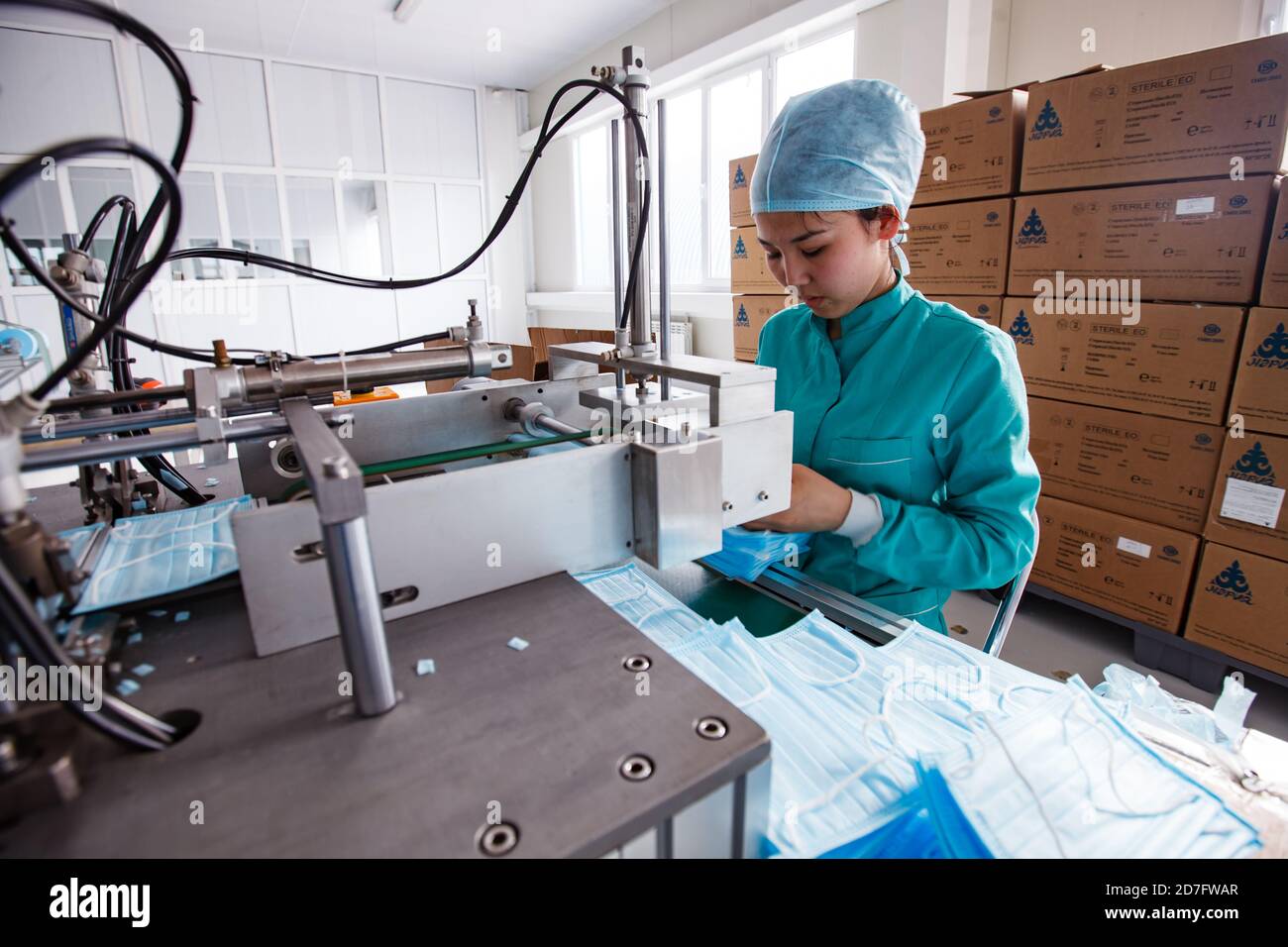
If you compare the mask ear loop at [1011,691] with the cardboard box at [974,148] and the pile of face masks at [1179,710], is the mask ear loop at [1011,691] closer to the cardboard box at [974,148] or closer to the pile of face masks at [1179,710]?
the pile of face masks at [1179,710]

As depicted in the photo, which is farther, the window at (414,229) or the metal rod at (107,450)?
the window at (414,229)

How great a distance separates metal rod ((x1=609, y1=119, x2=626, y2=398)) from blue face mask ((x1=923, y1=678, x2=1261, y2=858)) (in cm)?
54

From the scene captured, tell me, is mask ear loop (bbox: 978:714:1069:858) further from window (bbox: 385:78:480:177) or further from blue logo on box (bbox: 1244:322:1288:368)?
window (bbox: 385:78:480:177)

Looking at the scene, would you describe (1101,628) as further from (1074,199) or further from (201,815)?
Result: (201,815)

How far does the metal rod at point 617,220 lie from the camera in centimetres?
78

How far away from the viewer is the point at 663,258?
2.46 feet

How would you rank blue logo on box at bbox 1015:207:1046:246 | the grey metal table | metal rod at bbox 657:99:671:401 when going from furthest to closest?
blue logo on box at bbox 1015:207:1046:246 < metal rod at bbox 657:99:671:401 < the grey metal table

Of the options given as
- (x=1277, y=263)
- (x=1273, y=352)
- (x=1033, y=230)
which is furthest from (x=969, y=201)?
(x=1273, y=352)

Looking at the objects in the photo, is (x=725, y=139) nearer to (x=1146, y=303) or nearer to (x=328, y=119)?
(x=1146, y=303)

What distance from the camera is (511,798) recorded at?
1.29ft

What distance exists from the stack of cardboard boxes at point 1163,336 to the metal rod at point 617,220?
1908 millimetres

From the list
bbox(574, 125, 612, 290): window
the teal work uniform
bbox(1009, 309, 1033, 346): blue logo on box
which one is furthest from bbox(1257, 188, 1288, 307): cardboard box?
bbox(574, 125, 612, 290): window

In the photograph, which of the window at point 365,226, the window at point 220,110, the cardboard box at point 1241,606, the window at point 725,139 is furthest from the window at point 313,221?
the cardboard box at point 1241,606

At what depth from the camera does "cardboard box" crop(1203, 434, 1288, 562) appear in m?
1.78
